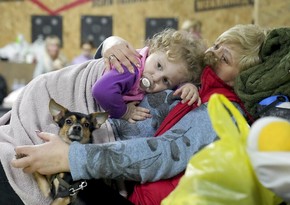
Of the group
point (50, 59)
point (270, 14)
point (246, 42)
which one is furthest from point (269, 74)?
point (50, 59)

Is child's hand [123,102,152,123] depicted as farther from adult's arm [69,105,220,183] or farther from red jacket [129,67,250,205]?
adult's arm [69,105,220,183]

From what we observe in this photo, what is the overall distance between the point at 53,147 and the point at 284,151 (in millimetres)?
700

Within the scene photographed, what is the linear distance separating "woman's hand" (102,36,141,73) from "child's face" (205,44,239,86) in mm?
267

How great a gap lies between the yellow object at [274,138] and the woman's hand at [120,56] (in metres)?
0.71

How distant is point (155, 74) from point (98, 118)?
0.29 m

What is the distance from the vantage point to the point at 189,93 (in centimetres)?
167

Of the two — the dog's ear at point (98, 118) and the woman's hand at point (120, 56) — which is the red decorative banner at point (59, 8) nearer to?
the woman's hand at point (120, 56)

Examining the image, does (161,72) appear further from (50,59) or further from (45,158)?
(50,59)

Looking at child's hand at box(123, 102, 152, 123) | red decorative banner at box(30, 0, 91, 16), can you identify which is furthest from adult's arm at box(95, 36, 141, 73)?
red decorative banner at box(30, 0, 91, 16)

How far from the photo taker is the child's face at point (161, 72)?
70.7 inches

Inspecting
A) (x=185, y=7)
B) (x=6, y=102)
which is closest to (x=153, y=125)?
(x=6, y=102)

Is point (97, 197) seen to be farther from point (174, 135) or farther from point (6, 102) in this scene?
point (6, 102)

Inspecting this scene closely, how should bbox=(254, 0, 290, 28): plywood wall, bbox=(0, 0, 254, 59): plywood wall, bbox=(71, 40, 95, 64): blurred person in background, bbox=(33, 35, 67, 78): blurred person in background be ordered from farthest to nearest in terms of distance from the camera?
bbox=(0, 0, 254, 59): plywood wall → bbox=(71, 40, 95, 64): blurred person in background → bbox=(33, 35, 67, 78): blurred person in background → bbox=(254, 0, 290, 28): plywood wall

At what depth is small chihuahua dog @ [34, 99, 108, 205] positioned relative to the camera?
5.03 ft
